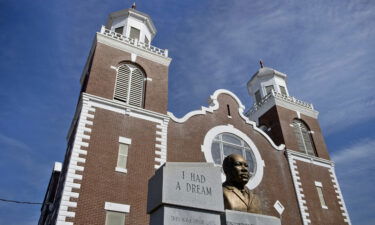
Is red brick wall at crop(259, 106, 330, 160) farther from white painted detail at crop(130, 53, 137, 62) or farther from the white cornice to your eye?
white painted detail at crop(130, 53, 137, 62)

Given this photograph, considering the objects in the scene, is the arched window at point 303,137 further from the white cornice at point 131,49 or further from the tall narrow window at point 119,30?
the tall narrow window at point 119,30

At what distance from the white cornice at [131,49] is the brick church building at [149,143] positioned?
0.22ft

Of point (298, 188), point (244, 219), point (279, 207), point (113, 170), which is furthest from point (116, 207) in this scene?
point (298, 188)

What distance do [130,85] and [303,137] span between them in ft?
50.1

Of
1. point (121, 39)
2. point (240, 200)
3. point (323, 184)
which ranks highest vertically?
point (121, 39)

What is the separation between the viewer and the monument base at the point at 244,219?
6.65 metres

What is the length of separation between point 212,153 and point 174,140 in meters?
2.95

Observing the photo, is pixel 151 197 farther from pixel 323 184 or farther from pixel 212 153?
pixel 323 184

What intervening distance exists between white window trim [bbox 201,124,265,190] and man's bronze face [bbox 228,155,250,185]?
1203cm

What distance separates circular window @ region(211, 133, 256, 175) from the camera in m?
21.3

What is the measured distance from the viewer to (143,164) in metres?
17.3

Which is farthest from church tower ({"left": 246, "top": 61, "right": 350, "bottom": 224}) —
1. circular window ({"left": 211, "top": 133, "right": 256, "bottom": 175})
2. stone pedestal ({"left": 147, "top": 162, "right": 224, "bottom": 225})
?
stone pedestal ({"left": 147, "top": 162, "right": 224, "bottom": 225})

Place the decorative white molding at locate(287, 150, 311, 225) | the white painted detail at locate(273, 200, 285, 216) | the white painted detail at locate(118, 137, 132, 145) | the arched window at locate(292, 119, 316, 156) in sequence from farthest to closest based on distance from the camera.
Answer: the arched window at locate(292, 119, 316, 156) → the decorative white molding at locate(287, 150, 311, 225) → the white painted detail at locate(273, 200, 285, 216) → the white painted detail at locate(118, 137, 132, 145)

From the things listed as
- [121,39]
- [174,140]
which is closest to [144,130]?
[174,140]
